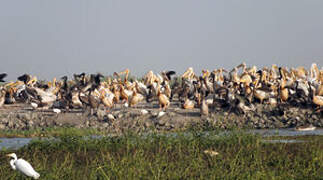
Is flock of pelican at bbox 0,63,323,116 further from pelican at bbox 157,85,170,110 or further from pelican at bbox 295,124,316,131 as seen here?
pelican at bbox 295,124,316,131

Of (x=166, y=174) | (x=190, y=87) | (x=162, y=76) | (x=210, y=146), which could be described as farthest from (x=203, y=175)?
(x=162, y=76)

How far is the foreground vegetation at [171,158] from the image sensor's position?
10094 millimetres

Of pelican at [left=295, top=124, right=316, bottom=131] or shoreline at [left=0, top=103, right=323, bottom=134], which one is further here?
shoreline at [left=0, top=103, right=323, bottom=134]

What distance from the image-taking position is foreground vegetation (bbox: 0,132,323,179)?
33.1 feet

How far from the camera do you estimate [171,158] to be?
41.3 ft

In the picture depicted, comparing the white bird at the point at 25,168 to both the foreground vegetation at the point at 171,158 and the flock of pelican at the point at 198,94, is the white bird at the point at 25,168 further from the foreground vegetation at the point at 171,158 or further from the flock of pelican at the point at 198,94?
the flock of pelican at the point at 198,94

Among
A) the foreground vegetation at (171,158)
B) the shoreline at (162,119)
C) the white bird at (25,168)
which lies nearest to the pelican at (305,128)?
the shoreline at (162,119)

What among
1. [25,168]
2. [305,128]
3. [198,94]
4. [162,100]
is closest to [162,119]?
[162,100]

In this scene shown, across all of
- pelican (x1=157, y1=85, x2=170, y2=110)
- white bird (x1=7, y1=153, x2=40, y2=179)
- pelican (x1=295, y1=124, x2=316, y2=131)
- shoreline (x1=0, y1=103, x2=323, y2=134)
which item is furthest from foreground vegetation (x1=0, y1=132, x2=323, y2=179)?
pelican (x1=157, y1=85, x2=170, y2=110)

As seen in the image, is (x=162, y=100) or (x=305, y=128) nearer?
(x=305, y=128)

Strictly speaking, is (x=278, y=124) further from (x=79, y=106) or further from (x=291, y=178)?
(x=291, y=178)

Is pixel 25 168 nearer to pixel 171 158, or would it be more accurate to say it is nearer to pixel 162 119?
pixel 171 158

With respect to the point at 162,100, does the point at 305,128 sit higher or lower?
lower

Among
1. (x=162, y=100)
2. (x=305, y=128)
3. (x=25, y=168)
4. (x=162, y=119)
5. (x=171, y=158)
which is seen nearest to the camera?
(x=25, y=168)
